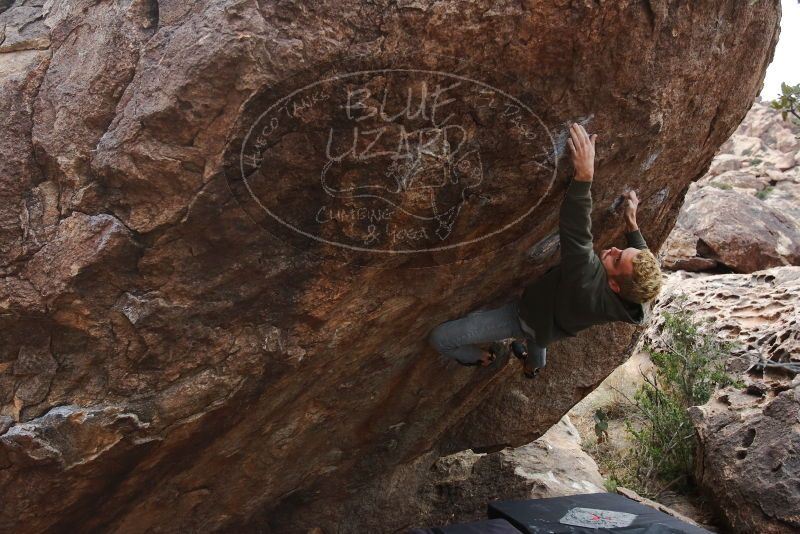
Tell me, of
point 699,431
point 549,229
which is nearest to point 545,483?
point 699,431

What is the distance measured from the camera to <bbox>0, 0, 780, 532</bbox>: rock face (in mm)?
2633

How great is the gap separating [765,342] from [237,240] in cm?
630

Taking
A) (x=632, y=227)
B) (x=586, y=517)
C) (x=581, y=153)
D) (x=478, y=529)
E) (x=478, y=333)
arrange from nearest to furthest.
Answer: (x=581, y=153), (x=632, y=227), (x=478, y=333), (x=478, y=529), (x=586, y=517)

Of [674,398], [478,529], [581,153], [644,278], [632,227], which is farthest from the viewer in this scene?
[674,398]

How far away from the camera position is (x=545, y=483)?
562 cm

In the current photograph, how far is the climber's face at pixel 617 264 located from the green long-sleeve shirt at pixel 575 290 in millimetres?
35

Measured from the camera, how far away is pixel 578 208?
3025mm

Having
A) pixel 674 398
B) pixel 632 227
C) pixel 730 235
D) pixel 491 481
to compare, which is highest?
pixel 632 227

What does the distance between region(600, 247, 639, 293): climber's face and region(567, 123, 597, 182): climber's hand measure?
458mm

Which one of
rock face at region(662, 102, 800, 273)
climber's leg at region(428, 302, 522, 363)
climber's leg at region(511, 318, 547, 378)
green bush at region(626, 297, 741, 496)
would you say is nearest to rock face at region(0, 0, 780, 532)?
climber's leg at region(428, 302, 522, 363)

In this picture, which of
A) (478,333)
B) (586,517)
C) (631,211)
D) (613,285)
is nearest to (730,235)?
(586,517)

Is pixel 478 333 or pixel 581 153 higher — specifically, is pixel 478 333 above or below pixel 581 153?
below

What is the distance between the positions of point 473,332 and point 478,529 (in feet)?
4.50

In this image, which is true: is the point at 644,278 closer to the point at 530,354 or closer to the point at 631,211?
the point at 631,211
